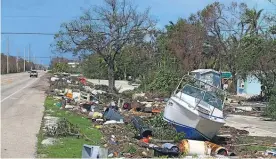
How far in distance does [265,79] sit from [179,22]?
28.3 meters

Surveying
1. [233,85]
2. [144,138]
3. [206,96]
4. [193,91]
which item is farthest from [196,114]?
[233,85]

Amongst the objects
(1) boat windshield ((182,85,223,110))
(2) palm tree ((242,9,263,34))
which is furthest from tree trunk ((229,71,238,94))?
(1) boat windshield ((182,85,223,110))

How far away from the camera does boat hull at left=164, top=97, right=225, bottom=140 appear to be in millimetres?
14500

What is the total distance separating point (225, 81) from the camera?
52.2 meters

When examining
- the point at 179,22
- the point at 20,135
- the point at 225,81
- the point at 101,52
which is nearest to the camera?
the point at 20,135

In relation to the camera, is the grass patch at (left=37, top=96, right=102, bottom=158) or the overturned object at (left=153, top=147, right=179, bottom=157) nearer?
the grass patch at (left=37, top=96, right=102, bottom=158)

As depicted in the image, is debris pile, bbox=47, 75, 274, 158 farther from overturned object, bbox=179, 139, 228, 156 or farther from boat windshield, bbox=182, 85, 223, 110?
boat windshield, bbox=182, 85, 223, 110

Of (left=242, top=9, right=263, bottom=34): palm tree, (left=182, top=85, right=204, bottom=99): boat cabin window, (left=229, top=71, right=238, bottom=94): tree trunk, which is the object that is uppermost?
(left=242, top=9, right=263, bottom=34): palm tree

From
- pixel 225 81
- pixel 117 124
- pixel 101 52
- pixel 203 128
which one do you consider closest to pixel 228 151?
pixel 203 128

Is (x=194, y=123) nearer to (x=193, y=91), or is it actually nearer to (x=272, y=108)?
(x=193, y=91)

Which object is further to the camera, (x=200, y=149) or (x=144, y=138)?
(x=144, y=138)

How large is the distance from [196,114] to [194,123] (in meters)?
0.30

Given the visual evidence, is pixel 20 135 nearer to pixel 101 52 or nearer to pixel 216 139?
pixel 216 139

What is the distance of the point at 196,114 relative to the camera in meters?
14.5
